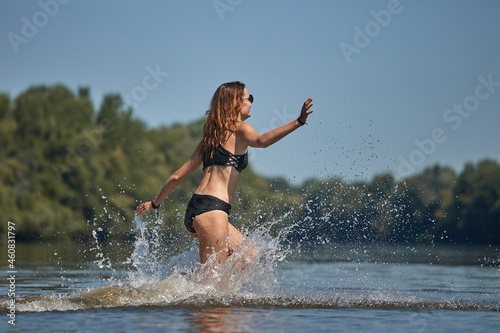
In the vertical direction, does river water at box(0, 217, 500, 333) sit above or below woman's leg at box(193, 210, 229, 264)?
below

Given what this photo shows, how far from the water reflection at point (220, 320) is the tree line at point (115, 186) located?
2811 centimetres

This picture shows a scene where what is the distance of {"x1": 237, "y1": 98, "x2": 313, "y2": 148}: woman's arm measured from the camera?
372 inches

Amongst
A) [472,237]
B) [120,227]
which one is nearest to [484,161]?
[472,237]

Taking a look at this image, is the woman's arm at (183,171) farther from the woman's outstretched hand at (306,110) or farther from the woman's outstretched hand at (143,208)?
the woman's outstretched hand at (306,110)

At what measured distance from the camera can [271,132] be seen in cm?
977

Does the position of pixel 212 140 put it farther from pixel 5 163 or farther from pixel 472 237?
pixel 472 237

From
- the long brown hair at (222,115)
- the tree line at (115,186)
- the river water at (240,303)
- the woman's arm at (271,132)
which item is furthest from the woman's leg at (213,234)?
the tree line at (115,186)

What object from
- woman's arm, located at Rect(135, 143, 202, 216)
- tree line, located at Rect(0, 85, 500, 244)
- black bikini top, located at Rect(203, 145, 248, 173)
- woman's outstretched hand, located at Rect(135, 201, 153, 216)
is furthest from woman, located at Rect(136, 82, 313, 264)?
tree line, located at Rect(0, 85, 500, 244)

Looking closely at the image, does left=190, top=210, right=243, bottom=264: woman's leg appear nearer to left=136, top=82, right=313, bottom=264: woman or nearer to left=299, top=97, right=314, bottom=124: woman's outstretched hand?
left=136, top=82, right=313, bottom=264: woman

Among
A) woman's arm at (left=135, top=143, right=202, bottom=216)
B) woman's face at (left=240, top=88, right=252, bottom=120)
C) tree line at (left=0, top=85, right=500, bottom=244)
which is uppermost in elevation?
tree line at (left=0, top=85, right=500, bottom=244)

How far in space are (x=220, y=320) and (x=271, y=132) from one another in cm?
207

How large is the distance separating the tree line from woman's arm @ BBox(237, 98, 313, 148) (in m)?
27.8

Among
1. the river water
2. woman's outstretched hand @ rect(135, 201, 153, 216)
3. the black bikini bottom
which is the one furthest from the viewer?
woman's outstretched hand @ rect(135, 201, 153, 216)

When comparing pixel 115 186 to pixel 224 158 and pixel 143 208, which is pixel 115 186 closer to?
pixel 143 208
